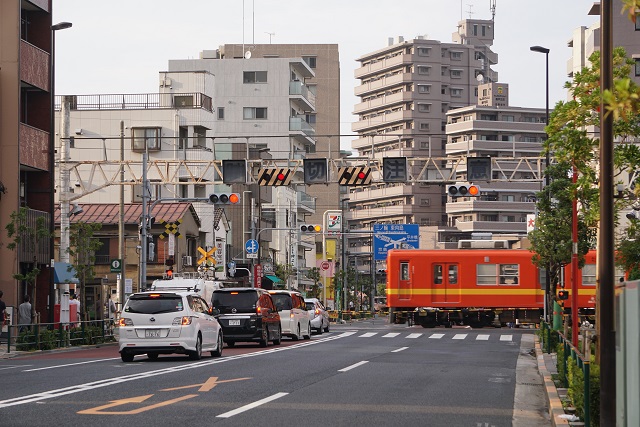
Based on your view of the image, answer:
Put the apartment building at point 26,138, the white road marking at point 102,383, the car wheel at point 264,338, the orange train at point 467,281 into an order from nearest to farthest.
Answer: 1. the white road marking at point 102,383
2. the car wheel at point 264,338
3. the apartment building at point 26,138
4. the orange train at point 467,281

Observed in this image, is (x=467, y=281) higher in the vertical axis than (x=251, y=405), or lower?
higher

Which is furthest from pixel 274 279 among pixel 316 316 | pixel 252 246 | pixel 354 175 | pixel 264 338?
pixel 264 338

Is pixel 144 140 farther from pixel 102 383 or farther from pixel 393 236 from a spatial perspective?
pixel 102 383

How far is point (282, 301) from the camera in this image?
3969 centimetres

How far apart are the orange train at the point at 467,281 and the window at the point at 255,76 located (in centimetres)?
4992

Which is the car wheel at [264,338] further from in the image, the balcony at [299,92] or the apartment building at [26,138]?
the balcony at [299,92]

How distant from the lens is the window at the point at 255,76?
340 feet

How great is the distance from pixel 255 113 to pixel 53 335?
71479mm

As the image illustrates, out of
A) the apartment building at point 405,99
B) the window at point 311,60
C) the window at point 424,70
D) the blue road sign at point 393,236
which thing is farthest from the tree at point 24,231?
the window at point 424,70

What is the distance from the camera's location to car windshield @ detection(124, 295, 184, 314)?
26344 mm

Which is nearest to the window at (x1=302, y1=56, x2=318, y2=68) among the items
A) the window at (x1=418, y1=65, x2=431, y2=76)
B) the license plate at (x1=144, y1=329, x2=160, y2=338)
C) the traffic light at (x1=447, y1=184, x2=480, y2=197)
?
the window at (x1=418, y1=65, x2=431, y2=76)

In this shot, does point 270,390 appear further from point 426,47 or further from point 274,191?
point 426,47

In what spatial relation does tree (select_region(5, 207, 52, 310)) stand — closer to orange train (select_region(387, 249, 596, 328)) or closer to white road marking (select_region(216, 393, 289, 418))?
white road marking (select_region(216, 393, 289, 418))

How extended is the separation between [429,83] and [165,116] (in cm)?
6431
